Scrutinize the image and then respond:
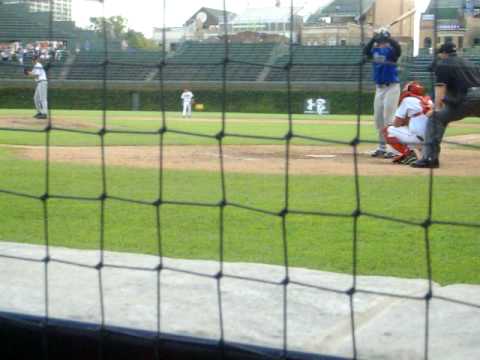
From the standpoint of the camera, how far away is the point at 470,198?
543 centimetres

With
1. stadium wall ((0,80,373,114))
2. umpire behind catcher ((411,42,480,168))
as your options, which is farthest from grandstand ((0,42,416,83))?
stadium wall ((0,80,373,114))

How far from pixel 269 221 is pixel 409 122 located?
3.65 m

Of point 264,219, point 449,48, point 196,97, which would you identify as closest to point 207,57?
point 264,219

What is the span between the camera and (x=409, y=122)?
7641 millimetres

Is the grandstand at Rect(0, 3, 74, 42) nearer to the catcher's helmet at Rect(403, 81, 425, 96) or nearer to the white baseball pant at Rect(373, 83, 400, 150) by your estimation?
the catcher's helmet at Rect(403, 81, 425, 96)

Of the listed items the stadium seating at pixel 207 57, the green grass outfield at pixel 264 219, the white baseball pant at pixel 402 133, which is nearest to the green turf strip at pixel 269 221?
the green grass outfield at pixel 264 219

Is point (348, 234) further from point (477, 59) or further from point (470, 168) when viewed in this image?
point (470, 168)

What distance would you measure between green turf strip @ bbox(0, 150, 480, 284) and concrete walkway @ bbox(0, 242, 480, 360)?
3.57ft

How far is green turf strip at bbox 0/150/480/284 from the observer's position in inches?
138

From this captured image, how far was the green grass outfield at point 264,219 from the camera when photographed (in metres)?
3.53

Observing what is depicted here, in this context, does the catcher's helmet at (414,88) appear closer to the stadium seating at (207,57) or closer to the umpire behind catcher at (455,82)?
the stadium seating at (207,57)

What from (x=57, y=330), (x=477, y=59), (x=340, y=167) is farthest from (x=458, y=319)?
(x=340, y=167)

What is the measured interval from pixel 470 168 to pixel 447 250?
3855mm

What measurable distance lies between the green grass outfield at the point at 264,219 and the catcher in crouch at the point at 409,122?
972mm
